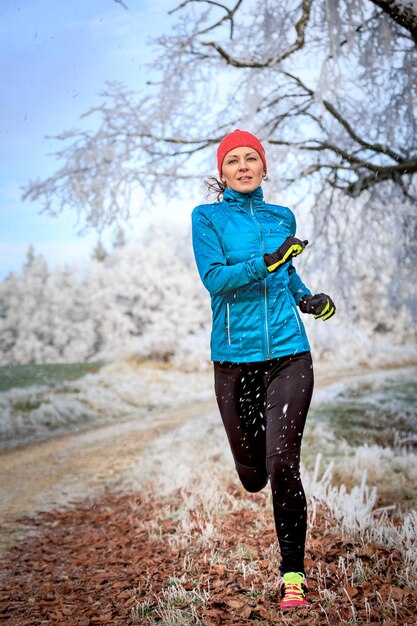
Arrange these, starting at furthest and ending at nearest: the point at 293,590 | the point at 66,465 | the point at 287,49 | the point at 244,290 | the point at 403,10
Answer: the point at 66,465
the point at 287,49
the point at 403,10
the point at 244,290
the point at 293,590

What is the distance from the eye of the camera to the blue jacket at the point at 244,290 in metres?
2.90

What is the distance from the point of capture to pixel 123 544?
4.47 m

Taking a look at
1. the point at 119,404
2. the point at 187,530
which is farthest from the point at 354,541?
the point at 119,404

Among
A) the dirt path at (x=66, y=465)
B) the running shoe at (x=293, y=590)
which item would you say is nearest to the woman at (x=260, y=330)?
the running shoe at (x=293, y=590)

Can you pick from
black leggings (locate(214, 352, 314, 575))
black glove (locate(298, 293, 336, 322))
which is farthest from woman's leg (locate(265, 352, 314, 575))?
black glove (locate(298, 293, 336, 322))

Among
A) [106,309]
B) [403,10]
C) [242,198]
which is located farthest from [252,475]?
[106,309]

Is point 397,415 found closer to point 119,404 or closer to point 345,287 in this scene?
point 345,287

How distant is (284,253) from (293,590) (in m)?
1.58

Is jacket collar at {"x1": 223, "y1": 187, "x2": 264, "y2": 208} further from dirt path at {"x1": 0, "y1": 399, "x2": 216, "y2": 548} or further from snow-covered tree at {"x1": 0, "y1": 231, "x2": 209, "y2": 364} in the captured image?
snow-covered tree at {"x1": 0, "y1": 231, "x2": 209, "y2": 364}

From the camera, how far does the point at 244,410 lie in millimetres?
3104

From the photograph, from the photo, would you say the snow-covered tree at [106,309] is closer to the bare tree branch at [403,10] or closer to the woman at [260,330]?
the bare tree branch at [403,10]

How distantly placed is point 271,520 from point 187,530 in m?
0.64

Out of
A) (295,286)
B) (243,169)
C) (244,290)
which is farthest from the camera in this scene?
(295,286)

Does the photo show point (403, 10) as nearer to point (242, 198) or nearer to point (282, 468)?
point (242, 198)
